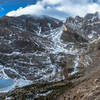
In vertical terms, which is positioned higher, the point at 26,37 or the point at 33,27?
the point at 33,27

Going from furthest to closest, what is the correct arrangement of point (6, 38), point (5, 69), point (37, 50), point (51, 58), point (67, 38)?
point (67, 38) → point (6, 38) → point (37, 50) → point (51, 58) → point (5, 69)

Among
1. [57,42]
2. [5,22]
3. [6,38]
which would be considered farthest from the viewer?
[5,22]

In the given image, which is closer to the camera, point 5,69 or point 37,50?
point 5,69

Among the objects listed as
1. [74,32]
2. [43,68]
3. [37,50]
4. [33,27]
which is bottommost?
[43,68]

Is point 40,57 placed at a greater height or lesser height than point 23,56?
lesser

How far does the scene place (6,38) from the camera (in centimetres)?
13588

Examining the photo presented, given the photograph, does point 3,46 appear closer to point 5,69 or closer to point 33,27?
point 5,69

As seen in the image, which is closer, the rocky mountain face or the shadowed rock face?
the rocky mountain face

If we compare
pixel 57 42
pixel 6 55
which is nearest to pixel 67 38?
pixel 57 42

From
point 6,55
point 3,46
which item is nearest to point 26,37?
point 3,46

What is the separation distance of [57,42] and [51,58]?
4676 cm

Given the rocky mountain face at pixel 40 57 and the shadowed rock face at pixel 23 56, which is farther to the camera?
the shadowed rock face at pixel 23 56

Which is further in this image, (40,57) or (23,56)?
(23,56)

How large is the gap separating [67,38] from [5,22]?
214ft
